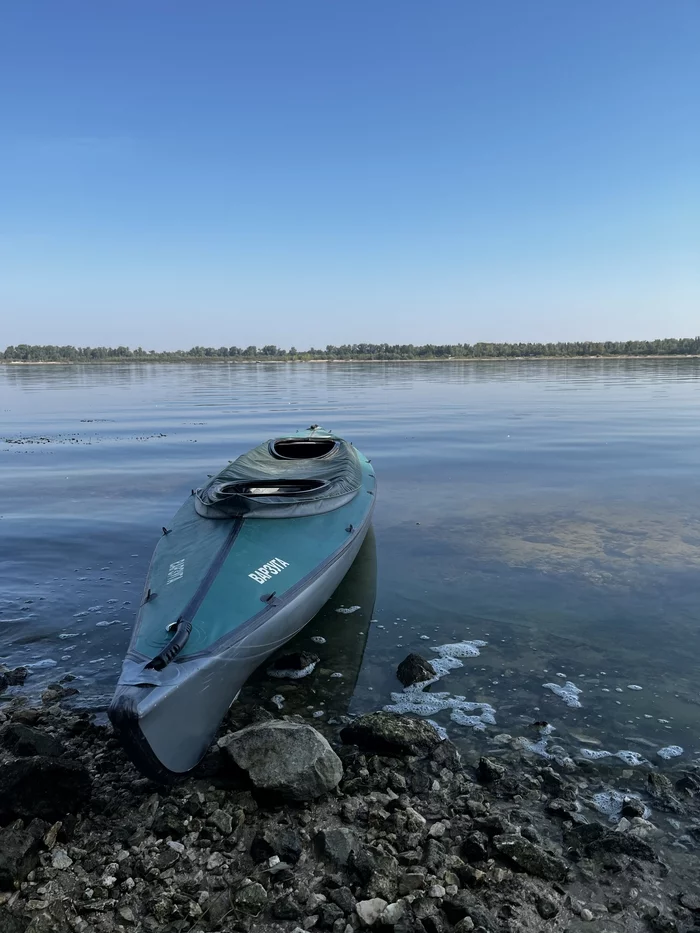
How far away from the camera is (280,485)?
11.1 meters

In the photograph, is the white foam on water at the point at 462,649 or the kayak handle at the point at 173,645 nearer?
the kayak handle at the point at 173,645

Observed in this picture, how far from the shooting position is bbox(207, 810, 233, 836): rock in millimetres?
4855

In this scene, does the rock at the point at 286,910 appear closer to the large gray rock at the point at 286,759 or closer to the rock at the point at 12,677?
the large gray rock at the point at 286,759

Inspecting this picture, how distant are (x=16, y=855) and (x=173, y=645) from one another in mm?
1983

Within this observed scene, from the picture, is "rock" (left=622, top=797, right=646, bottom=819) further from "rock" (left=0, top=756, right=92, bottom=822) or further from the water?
"rock" (left=0, top=756, right=92, bottom=822)

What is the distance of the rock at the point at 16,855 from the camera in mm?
4293

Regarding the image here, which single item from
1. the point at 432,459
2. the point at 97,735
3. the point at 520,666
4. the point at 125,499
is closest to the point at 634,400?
the point at 432,459

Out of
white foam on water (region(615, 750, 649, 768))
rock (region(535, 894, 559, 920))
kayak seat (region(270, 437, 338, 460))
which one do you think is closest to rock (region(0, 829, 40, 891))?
rock (region(535, 894, 559, 920))

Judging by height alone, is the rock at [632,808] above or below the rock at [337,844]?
below

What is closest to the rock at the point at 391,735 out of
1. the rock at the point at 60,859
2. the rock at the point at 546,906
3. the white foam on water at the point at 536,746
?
the white foam on water at the point at 536,746

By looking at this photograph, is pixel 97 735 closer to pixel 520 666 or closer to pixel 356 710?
pixel 356 710

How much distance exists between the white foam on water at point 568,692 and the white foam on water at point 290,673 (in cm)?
278

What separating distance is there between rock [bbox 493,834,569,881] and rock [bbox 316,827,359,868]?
3.52 feet

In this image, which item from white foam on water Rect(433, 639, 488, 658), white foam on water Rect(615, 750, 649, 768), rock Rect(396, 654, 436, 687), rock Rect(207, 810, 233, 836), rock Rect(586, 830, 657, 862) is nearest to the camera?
rock Rect(586, 830, 657, 862)
